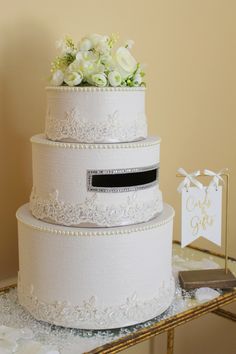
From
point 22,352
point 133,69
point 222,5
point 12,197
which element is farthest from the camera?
point 222,5

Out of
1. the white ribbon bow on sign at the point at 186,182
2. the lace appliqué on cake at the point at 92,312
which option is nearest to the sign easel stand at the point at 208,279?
the white ribbon bow on sign at the point at 186,182

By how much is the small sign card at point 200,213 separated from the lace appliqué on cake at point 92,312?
24cm

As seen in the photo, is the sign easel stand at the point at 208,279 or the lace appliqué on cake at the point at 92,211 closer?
the lace appliqué on cake at the point at 92,211

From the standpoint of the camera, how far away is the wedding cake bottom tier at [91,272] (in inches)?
46.3

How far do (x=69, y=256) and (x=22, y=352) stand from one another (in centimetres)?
22

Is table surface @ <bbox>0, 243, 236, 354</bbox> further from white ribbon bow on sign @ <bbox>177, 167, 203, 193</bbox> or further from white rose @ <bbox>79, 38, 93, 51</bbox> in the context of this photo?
white rose @ <bbox>79, 38, 93, 51</bbox>

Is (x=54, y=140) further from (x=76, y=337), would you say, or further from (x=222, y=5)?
(x=222, y=5)

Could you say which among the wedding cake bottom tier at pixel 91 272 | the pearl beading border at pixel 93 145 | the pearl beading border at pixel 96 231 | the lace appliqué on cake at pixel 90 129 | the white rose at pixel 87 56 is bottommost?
the wedding cake bottom tier at pixel 91 272

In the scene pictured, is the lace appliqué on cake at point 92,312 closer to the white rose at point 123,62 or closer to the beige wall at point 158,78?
the beige wall at point 158,78

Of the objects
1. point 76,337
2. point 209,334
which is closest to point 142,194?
point 76,337

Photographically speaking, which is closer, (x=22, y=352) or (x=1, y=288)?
(x=22, y=352)

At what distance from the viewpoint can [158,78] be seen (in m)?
1.82

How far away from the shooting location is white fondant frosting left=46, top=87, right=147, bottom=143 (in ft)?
3.88

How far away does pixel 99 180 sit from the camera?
1185 mm
